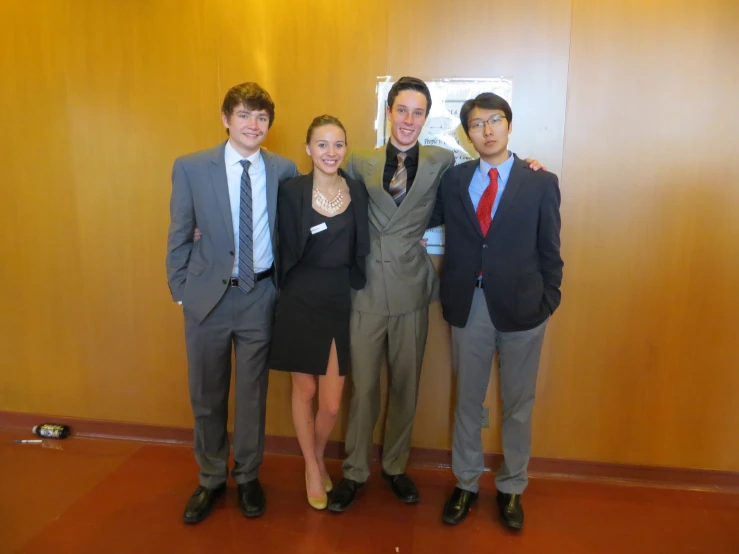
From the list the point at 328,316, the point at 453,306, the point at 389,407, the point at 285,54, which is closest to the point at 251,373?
the point at 328,316

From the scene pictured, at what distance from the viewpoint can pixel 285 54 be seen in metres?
2.59

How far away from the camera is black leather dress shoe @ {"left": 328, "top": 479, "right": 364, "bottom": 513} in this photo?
93.4 inches

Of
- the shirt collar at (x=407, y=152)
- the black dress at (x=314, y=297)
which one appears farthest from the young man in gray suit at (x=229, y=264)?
the shirt collar at (x=407, y=152)

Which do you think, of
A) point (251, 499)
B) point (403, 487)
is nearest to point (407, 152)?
point (403, 487)

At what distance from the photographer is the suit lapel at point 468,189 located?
7.08 ft

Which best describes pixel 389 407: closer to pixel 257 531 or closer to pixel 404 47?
pixel 257 531

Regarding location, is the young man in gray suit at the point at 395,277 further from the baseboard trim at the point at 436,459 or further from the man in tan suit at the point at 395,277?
the baseboard trim at the point at 436,459

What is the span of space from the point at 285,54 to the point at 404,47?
61 centimetres

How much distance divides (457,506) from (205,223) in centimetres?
171

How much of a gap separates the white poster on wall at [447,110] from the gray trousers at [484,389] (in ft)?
1.99

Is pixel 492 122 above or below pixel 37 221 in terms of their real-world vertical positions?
above

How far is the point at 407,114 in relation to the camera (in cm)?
214

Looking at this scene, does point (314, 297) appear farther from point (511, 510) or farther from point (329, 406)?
point (511, 510)

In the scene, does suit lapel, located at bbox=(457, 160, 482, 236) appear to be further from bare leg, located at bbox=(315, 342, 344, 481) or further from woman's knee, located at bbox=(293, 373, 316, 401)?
woman's knee, located at bbox=(293, 373, 316, 401)
